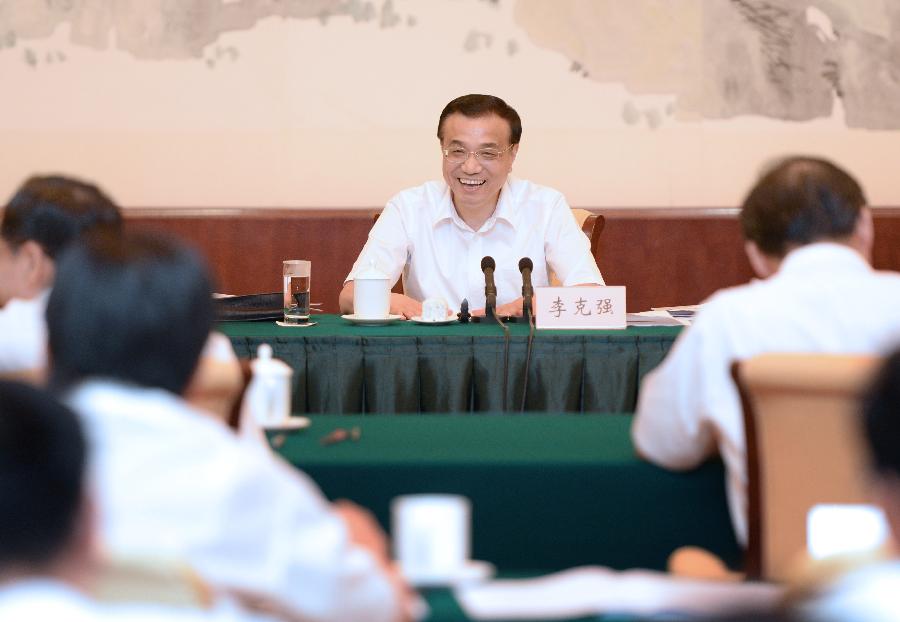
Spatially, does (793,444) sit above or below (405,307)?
below

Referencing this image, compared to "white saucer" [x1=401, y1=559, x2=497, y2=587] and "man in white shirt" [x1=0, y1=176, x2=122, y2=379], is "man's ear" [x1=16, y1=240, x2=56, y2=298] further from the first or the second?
"white saucer" [x1=401, y1=559, x2=497, y2=587]

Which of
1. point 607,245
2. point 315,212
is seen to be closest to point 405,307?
point 315,212

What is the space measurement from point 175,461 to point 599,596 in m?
0.50

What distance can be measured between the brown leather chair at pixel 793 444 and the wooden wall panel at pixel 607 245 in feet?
11.8

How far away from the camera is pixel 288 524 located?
1045 mm

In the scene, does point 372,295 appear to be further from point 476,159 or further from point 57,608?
point 57,608

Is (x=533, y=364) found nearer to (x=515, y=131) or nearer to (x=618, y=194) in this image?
(x=515, y=131)

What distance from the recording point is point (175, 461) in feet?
3.30

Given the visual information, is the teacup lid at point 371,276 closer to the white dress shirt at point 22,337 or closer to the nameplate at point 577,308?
the nameplate at point 577,308

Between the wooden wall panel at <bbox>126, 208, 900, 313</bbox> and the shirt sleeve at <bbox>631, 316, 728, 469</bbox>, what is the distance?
3421 mm

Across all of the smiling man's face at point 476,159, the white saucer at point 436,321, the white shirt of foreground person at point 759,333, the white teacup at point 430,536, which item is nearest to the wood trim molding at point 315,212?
the smiling man's face at point 476,159

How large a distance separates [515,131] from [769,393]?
2.42 metres

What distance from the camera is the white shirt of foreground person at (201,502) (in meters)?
1.00

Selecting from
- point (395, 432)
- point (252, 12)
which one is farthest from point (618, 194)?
point (395, 432)
